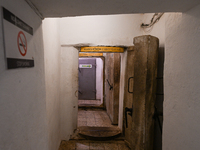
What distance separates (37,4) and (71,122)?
248 centimetres

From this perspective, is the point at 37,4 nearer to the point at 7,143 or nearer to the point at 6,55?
the point at 6,55

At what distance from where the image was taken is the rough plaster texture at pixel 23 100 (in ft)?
2.03

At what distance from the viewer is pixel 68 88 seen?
2.77 metres

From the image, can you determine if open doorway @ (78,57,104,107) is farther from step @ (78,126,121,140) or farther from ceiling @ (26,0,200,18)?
ceiling @ (26,0,200,18)

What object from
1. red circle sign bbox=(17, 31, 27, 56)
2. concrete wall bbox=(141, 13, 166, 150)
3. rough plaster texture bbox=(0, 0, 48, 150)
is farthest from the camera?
concrete wall bbox=(141, 13, 166, 150)

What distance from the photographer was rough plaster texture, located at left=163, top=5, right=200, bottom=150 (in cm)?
94

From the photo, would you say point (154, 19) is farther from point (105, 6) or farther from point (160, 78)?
point (105, 6)

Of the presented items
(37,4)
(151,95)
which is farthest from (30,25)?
(151,95)

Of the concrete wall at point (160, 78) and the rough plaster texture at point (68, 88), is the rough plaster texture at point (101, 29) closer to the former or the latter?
the rough plaster texture at point (68, 88)

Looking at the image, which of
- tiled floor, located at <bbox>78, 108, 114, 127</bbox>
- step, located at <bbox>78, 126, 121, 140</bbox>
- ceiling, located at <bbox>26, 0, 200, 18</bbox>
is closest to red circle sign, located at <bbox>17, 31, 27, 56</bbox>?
ceiling, located at <bbox>26, 0, 200, 18</bbox>

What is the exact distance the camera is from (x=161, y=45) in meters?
2.07

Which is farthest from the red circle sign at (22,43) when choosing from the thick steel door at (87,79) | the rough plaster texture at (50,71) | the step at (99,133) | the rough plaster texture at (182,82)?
the thick steel door at (87,79)

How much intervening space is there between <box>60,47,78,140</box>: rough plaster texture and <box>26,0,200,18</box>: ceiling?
5.54 ft

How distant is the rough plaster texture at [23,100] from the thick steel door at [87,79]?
579 centimetres
